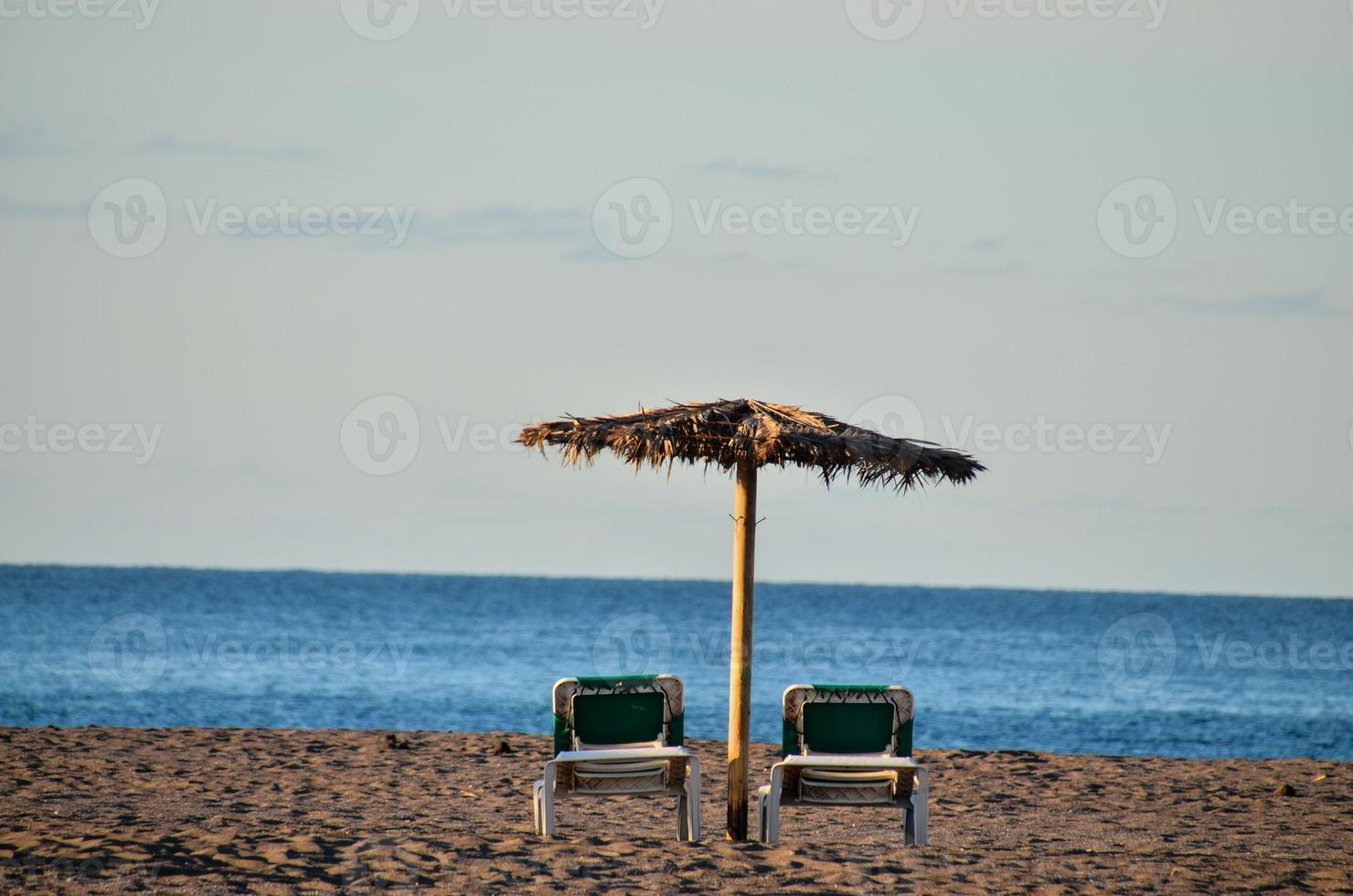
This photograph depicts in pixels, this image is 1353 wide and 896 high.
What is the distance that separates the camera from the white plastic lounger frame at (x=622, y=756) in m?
7.07

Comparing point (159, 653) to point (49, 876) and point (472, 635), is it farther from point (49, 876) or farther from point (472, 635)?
point (49, 876)

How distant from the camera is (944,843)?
24.6 ft

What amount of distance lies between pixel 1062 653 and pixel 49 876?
4236 centimetres

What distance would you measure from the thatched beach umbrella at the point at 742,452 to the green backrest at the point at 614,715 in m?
0.49
